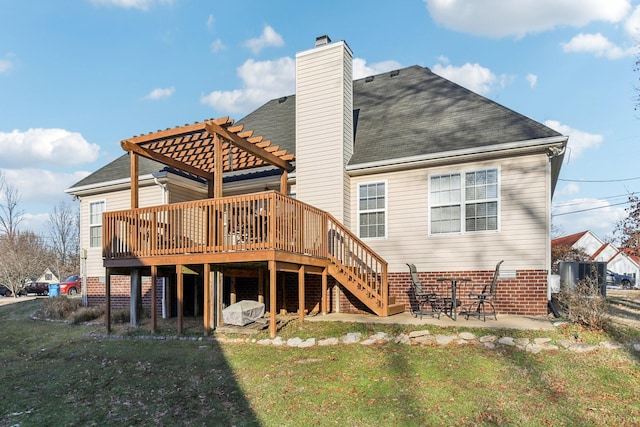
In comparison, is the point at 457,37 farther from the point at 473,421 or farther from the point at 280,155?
the point at 473,421

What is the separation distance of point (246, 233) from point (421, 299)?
12.9 ft

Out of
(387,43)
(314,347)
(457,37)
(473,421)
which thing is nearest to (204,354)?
(314,347)

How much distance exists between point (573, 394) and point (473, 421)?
4.58ft

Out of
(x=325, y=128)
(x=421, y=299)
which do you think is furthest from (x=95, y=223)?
(x=421, y=299)

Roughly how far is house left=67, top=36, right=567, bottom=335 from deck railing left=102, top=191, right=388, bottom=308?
0.03m

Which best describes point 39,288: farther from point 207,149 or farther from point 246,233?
point 246,233

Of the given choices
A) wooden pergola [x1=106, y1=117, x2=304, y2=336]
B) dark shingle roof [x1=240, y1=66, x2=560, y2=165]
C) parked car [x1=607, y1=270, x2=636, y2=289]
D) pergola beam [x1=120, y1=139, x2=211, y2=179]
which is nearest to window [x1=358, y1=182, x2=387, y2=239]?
dark shingle roof [x1=240, y1=66, x2=560, y2=165]

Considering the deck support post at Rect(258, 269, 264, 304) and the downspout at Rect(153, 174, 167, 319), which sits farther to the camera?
the downspout at Rect(153, 174, 167, 319)

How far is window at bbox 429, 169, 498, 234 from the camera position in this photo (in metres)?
9.47

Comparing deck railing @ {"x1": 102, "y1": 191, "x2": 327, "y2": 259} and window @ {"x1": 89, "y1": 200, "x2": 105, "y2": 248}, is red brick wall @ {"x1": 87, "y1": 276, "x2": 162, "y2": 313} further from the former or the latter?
deck railing @ {"x1": 102, "y1": 191, "x2": 327, "y2": 259}

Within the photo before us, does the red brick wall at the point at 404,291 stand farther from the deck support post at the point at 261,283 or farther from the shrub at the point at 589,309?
the shrub at the point at 589,309

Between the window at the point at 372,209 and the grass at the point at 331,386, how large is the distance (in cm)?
314

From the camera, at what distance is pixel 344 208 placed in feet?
34.6

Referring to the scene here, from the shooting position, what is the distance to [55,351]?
28.6 feet
